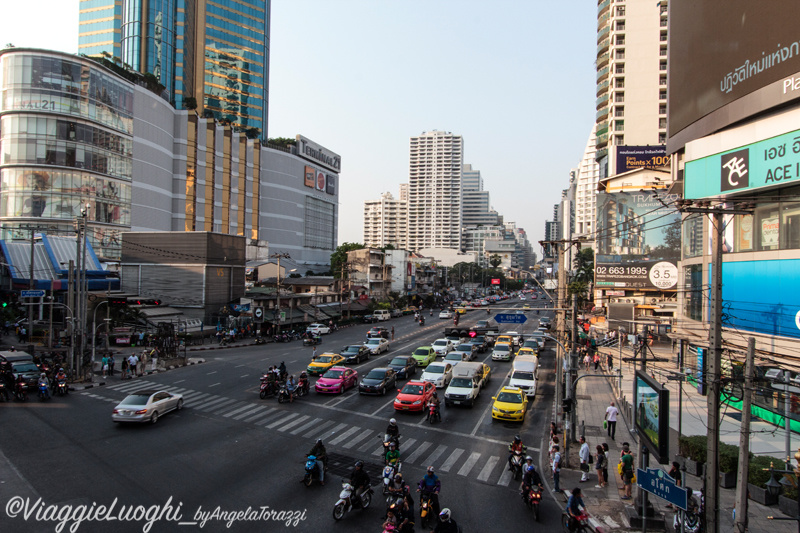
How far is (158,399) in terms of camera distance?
20.6 meters

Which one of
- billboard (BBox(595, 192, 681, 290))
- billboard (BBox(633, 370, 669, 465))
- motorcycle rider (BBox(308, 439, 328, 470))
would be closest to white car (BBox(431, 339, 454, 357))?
billboard (BBox(595, 192, 681, 290))

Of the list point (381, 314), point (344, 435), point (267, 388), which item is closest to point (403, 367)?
point (267, 388)

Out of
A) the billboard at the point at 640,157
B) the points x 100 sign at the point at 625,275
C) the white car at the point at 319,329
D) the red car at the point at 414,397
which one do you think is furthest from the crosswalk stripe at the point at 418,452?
the billboard at the point at 640,157

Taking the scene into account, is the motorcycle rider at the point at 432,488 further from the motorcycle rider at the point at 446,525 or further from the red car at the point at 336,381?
the red car at the point at 336,381

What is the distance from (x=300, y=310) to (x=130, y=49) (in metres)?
80.8

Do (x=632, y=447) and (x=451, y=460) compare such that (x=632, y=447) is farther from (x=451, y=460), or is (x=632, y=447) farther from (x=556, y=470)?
(x=451, y=460)

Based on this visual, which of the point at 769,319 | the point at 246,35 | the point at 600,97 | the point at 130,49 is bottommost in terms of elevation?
the point at 769,319

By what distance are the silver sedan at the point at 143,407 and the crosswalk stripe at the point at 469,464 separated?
1258 centimetres

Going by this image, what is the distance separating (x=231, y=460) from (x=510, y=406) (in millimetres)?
11902

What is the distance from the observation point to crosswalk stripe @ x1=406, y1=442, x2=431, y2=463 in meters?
16.9

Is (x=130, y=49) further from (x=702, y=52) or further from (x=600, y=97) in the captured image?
(x=702, y=52)

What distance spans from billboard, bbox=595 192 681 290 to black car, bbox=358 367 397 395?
110 ft

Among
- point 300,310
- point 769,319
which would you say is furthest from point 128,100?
point 769,319

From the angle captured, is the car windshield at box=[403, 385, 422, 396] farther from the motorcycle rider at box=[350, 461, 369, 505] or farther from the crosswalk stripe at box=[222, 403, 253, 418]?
the motorcycle rider at box=[350, 461, 369, 505]
